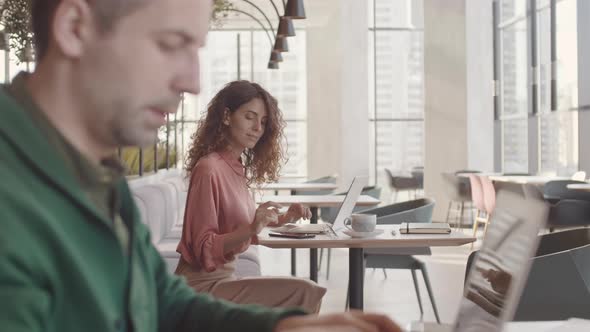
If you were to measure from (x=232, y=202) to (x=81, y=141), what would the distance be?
2.26m

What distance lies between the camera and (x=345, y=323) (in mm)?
1046

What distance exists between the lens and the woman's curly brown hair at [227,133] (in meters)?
3.30

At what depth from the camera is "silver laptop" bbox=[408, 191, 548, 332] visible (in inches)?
41.4

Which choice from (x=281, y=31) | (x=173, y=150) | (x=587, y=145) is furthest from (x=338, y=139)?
(x=281, y=31)

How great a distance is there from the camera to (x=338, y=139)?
12727mm

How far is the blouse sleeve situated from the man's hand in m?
1.80

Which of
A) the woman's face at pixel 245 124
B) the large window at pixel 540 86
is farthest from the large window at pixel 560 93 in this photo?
the woman's face at pixel 245 124

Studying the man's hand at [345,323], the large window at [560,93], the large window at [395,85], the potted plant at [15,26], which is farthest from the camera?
the large window at [395,85]

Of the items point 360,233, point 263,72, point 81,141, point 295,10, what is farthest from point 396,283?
point 263,72

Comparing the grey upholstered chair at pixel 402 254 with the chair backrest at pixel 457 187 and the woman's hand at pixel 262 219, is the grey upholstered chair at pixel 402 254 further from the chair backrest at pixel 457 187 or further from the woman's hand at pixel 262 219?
the chair backrest at pixel 457 187

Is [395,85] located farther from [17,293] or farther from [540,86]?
[17,293]

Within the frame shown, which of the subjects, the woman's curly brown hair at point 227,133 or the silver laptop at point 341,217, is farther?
the silver laptop at point 341,217

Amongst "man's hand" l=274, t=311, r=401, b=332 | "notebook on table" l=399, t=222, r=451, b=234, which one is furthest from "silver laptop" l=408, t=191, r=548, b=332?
"notebook on table" l=399, t=222, r=451, b=234

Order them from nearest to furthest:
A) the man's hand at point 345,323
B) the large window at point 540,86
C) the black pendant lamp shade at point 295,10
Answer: the man's hand at point 345,323, the black pendant lamp shade at point 295,10, the large window at point 540,86
